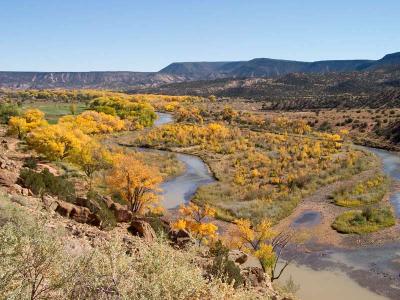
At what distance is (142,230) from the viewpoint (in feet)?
74.8

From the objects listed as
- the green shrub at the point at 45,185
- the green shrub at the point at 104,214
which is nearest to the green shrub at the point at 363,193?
the green shrub at the point at 104,214

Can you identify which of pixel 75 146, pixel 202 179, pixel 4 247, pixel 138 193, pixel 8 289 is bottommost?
pixel 202 179

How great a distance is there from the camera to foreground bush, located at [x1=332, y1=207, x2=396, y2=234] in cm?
3944

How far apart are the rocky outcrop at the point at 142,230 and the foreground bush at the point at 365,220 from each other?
23.0m

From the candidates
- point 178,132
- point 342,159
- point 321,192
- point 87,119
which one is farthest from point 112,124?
point 321,192

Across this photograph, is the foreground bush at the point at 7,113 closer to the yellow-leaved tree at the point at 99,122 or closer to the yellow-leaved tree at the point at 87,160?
the yellow-leaved tree at the point at 99,122

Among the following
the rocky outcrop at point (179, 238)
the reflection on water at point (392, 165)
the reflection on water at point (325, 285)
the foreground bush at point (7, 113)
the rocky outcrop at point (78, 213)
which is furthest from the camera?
the foreground bush at point (7, 113)

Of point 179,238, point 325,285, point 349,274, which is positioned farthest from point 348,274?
point 179,238

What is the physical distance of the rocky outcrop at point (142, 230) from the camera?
74.0 feet

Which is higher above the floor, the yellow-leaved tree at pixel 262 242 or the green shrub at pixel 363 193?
the yellow-leaved tree at pixel 262 242

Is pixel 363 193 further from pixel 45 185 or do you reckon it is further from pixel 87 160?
pixel 45 185

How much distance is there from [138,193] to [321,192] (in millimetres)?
24843

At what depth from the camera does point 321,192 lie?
53.0 meters

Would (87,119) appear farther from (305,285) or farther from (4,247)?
(4,247)
